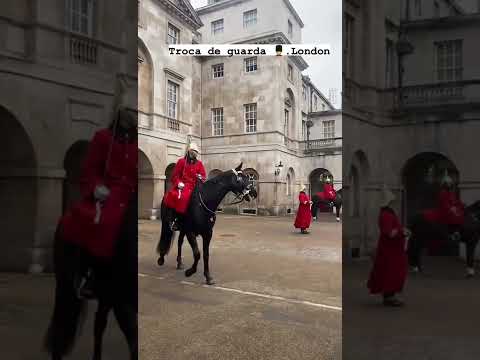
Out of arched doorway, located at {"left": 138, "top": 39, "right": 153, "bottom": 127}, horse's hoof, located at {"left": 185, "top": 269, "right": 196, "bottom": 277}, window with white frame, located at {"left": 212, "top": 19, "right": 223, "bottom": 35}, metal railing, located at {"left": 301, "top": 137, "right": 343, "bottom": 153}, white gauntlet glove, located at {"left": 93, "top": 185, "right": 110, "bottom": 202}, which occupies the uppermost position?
window with white frame, located at {"left": 212, "top": 19, "right": 223, "bottom": 35}

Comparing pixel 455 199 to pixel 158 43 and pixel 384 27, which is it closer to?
pixel 384 27

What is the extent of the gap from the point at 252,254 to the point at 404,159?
2.02 feet

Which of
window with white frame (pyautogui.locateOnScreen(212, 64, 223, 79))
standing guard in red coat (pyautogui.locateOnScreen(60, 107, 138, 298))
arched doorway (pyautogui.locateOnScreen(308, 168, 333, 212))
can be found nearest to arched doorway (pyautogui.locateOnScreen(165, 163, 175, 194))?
standing guard in red coat (pyautogui.locateOnScreen(60, 107, 138, 298))

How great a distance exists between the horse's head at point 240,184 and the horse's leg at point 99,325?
0.59m

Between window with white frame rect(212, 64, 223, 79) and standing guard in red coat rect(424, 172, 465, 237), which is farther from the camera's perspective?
window with white frame rect(212, 64, 223, 79)

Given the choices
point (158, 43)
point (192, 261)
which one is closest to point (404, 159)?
point (192, 261)

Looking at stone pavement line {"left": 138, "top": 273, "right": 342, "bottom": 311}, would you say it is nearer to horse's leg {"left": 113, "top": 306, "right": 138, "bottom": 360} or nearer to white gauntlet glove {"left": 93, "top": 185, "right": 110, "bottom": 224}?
horse's leg {"left": 113, "top": 306, "right": 138, "bottom": 360}

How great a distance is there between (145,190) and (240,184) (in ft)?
1.09

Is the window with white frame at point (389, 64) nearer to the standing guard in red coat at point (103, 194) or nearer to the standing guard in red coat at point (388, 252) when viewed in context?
the standing guard in red coat at point (388, 252)

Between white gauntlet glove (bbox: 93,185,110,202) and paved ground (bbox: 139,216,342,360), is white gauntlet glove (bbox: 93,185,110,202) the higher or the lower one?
the higher one

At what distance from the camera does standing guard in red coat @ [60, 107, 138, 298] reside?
1.01m

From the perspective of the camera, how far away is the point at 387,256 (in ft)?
3.58

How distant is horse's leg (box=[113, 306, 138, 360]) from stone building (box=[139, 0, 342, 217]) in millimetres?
340

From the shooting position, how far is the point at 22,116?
2.96 ft
